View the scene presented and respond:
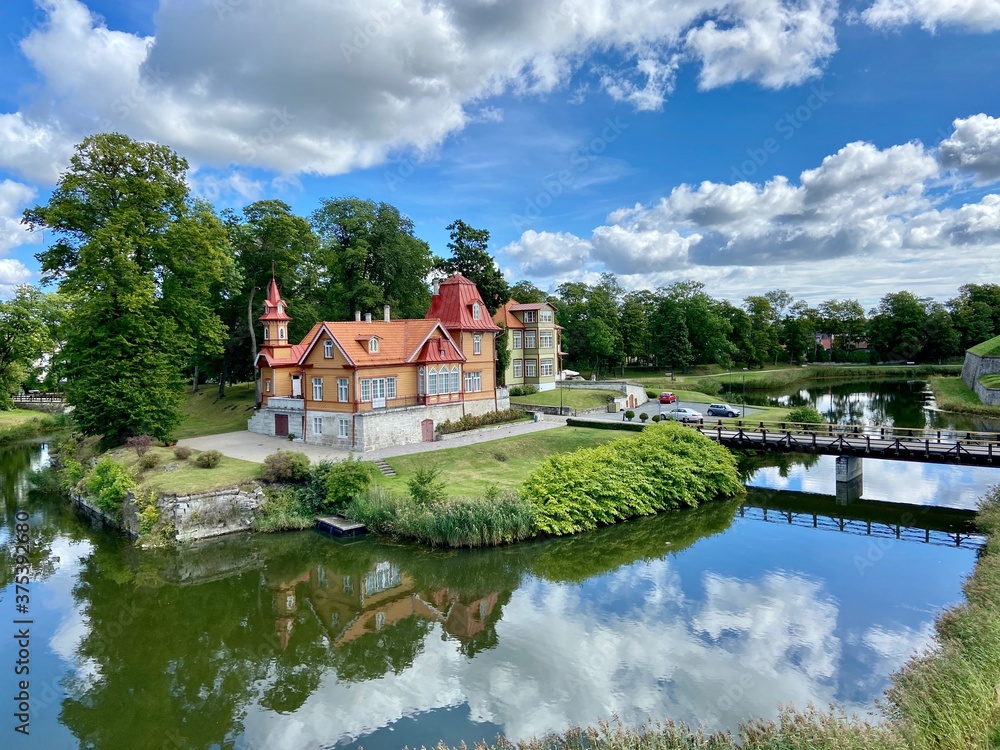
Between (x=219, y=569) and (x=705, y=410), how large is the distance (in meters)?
34.2

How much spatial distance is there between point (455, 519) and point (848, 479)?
1862 centimetres

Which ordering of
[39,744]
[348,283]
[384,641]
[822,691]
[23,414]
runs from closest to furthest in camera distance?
[39,744] < [822,691] < [384,641] < [348,283] < [23,414]

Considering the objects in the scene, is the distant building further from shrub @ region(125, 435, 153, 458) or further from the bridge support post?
shrub @ region(125, 435, 153, 458)

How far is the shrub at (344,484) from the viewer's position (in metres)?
23.2

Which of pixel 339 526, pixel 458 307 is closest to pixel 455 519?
pixel 339 526

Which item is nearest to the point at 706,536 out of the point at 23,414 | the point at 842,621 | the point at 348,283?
the point at 842,621

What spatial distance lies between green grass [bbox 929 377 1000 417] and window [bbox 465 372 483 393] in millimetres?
40070

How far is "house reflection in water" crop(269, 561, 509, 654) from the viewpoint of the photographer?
50.4ft

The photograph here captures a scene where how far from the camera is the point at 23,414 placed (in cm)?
4841

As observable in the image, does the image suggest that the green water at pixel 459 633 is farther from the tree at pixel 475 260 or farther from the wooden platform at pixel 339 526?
the tree at pixel 475 260

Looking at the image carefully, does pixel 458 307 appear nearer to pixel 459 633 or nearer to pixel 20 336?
pixel 459 633

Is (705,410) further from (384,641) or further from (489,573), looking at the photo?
(384,641)

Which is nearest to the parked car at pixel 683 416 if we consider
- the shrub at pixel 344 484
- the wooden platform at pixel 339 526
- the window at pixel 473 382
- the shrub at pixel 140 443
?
the window at pixel 473 382

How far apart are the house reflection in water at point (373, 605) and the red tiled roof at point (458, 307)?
1911 centimetres
